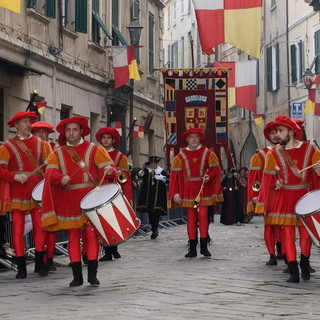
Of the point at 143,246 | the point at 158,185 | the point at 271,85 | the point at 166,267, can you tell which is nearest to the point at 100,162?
the point at 166,267

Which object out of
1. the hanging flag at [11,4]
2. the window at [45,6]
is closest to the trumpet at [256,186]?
the hanging flag at [11,4]

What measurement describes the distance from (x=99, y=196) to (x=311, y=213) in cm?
195

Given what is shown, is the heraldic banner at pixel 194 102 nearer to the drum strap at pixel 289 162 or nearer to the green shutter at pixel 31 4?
the green shutter at pixel 31 4

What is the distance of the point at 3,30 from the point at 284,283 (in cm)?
1143

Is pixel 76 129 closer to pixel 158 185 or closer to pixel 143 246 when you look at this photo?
pixel 143 246

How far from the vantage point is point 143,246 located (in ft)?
55.4

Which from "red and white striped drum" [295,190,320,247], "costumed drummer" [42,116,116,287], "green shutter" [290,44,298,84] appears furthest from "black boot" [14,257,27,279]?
"green shutter" [290,44,298,84]

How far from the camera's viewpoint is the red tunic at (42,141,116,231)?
402 inches

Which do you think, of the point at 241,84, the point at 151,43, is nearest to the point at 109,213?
the point at 241,84

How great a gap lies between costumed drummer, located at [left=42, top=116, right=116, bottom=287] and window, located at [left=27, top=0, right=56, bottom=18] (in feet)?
37.9

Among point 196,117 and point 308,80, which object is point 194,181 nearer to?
point 196,117

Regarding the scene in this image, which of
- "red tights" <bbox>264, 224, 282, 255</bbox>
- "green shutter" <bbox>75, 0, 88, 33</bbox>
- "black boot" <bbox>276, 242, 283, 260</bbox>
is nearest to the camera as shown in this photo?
"red tights" <bbox>264, 224, 282, 255</bbox>

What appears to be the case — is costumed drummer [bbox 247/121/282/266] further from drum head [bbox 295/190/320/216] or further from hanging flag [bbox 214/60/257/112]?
hanging flag [bbox 214/60/257/112]

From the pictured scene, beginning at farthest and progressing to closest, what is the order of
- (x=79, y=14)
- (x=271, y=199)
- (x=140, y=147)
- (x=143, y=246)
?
(x=140, y=147)
(x=79, y=14)
(x=143, y=246)
(x=271, y=199)
